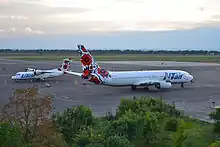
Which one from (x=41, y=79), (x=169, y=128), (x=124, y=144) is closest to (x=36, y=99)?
(x=124, y=144)

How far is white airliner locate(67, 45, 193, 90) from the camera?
5166cm

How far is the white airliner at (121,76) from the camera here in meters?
51.7

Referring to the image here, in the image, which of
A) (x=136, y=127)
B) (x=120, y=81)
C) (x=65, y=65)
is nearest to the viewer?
(x=136, y=127)

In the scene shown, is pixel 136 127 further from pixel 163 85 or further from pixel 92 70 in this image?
pixel 163 85

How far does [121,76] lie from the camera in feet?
172

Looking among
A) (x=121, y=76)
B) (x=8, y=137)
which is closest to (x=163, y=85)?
(x=121, y=76)

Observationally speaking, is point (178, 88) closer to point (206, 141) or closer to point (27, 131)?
point (206, 141)

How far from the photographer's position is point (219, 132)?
25281mm

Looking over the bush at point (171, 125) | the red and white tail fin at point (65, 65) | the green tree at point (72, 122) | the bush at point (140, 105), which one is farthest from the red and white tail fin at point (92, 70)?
the green tree at point (72, 122)

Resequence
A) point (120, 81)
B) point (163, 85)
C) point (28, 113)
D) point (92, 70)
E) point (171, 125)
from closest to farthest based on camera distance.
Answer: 1. point (28, 113)
2. point (171, 125)
3. point (92, 70)
4. point (120, 81)
5. point (163, 85)

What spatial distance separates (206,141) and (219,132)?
8.19 feet

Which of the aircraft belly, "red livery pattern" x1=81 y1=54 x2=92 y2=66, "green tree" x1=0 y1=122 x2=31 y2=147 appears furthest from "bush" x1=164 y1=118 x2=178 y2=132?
"red livery pattern" x1=81 y1=54 x2=92 y2=66

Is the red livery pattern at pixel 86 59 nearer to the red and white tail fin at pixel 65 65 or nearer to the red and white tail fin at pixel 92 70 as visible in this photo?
the red and white tail fin at pixel 92 70

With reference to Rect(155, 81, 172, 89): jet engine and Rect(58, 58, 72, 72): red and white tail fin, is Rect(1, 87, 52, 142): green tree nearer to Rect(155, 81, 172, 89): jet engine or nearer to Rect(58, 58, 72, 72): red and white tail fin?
Rect(155, 81, 172, 89): jet engine
